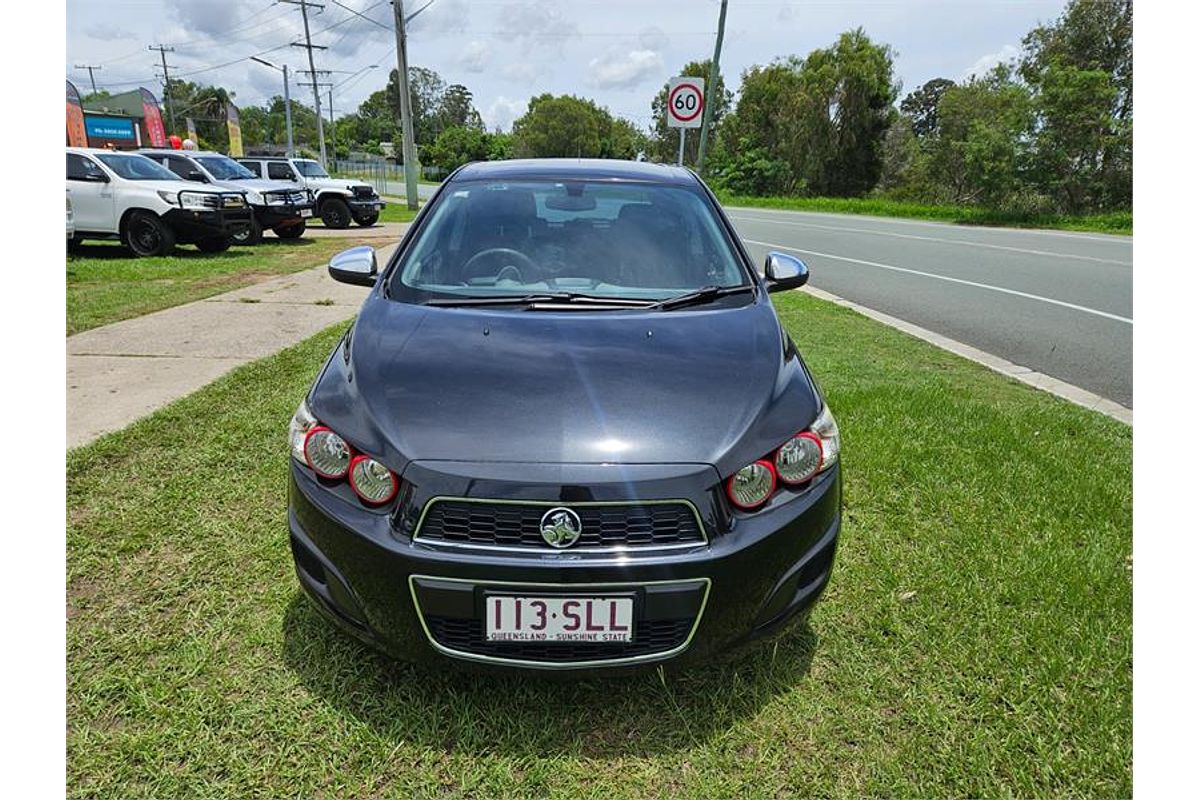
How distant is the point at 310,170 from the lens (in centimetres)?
1922

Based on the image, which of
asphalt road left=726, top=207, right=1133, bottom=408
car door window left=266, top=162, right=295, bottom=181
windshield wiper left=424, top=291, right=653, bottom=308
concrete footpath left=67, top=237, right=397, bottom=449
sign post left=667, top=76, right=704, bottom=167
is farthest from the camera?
car door window left=266, top=162, right=295, bottom=181

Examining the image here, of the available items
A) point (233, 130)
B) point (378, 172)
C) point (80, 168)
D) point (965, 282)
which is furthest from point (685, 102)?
point (378, 172)

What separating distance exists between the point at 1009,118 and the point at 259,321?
94.1 ft

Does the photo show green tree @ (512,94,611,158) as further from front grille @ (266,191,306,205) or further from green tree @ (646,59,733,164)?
front grille @ (266,191,306,205)

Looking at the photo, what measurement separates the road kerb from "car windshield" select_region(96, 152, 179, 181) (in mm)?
10872

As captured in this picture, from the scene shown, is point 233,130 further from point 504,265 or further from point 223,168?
point 504,265

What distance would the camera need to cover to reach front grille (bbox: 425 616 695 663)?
186 centimetres

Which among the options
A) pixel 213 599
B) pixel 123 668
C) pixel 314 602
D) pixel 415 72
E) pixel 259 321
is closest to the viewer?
pixel 314 602

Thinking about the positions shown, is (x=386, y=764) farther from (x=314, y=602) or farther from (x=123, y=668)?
(x=123, y=668)

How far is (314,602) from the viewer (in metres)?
2.10

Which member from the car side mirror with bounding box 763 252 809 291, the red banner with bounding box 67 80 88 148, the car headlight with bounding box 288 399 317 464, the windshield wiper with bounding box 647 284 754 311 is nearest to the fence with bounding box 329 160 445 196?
the red banner with bounding box 67 80 88 148

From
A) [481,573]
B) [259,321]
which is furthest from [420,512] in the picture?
[259,321]

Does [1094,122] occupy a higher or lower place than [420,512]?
higher

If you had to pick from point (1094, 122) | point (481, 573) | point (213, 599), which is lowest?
point (213, 599)
